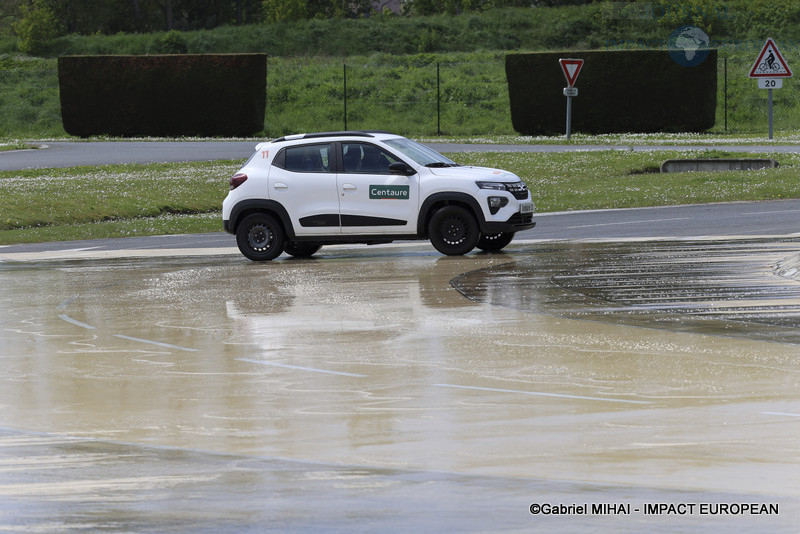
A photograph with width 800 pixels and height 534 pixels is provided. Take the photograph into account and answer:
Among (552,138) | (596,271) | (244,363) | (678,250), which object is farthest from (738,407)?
(552,138)

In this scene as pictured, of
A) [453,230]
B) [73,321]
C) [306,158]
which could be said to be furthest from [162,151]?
[73,321]

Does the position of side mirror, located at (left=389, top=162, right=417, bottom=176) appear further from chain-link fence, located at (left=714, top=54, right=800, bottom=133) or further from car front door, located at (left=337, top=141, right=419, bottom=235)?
chain-link fence, located at (left=714, top=54, right=800, bottom=133)

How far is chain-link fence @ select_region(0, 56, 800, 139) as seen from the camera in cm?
4750

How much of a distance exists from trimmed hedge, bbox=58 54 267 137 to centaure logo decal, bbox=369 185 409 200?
29330mm

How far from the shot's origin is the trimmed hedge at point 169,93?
45.8 meters

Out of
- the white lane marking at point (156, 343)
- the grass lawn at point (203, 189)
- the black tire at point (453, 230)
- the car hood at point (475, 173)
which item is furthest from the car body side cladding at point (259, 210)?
the white lane marking at point (156, 343)

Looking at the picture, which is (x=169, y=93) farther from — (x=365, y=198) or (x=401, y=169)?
(x=401, y=169)

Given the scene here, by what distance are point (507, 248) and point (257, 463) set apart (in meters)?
11.8

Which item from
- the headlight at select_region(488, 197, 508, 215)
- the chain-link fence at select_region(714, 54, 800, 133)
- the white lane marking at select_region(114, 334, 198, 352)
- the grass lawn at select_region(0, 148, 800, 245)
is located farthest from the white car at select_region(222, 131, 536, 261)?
the chain-link fence at select_region(714, 54, 800, 133)

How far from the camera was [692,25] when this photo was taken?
221 ft

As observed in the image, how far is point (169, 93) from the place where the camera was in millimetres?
46344

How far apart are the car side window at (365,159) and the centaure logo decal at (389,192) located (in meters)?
0.23

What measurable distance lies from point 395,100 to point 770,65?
19.9 metres

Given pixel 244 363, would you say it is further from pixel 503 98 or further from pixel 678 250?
pixel 503 98
